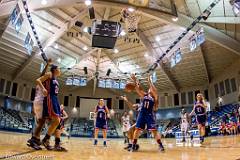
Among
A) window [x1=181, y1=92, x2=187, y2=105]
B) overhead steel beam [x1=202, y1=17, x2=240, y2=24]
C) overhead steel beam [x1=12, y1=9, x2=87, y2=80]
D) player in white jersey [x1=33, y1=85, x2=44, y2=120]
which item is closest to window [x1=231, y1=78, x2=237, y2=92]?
window [x1=181, y1=92, x2=187, y2=105]

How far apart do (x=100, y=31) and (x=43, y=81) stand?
35.7 ft

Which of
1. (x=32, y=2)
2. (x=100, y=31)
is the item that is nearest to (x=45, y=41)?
(x=32, y=2)

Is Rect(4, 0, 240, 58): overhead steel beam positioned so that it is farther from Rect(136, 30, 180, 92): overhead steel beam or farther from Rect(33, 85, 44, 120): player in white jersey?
Rect(33, 85, 44, 120): player in white jersey

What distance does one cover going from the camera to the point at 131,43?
23328 mm

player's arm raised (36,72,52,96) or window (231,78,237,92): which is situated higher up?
window (231,78,237,92)

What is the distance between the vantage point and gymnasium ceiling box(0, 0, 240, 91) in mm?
16141

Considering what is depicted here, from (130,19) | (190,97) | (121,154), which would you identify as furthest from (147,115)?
(190,97)

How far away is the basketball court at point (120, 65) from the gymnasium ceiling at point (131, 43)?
0.08 m

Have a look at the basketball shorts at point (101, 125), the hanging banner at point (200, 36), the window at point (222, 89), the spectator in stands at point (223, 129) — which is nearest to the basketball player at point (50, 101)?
the basketball shorts at point (101, 125)

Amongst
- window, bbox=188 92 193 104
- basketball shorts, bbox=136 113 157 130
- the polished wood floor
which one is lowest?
the polished wood floor

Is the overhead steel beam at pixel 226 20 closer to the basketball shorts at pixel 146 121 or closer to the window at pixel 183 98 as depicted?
the basketball shorts at pixel 146 121

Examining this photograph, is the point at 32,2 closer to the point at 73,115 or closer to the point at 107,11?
the point at 107,11

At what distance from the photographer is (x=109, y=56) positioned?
2616 centimetres

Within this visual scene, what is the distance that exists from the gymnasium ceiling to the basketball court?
0.25 feet
